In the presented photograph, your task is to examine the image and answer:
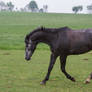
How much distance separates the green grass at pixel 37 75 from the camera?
25.7ft

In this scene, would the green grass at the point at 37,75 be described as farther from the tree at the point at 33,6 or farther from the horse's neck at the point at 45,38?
the tree at the point at 33,6

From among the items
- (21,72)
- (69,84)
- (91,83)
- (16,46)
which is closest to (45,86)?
(69,84)

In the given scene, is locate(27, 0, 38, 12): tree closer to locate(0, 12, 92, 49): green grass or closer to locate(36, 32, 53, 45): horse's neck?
locate(0, 12, 92, 49): green grass

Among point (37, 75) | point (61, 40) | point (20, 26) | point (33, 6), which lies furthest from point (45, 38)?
point (33, 6)

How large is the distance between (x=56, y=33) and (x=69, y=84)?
160cm

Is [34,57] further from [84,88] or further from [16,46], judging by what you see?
[84,88]

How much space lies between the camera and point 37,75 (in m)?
9.68

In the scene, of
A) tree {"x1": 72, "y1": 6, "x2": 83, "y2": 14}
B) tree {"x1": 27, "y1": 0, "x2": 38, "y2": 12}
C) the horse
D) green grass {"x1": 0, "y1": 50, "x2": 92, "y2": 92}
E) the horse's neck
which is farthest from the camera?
tree {"x1": 27, "y1": 0, "x2": 38, "y2": 12}

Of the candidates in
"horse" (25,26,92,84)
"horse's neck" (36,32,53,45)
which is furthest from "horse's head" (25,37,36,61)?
"horse's neck" (36,32,53,45)

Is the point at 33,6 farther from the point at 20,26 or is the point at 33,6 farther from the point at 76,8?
the point at 20,26

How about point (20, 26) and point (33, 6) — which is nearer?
point (20, 26)

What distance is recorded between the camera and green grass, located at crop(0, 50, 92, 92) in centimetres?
784

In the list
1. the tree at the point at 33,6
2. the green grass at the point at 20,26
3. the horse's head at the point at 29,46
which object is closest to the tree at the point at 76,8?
the tree at the point at 33,6

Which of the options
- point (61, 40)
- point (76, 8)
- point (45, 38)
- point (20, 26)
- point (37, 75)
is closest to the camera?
point (61, 40)
